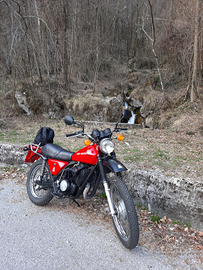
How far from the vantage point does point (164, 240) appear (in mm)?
2564

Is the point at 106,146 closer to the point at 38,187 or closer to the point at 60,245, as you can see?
the point at 60,245

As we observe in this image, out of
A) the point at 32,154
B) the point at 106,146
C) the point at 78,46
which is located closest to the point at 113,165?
the point at 106,146

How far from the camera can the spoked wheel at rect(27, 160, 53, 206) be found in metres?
3.18

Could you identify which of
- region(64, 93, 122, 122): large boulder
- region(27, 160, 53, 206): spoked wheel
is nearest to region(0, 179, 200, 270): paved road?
region(27, 160, 53, 206): spoked wheel

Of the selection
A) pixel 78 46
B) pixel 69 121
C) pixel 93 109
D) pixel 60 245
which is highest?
pixel 78 46

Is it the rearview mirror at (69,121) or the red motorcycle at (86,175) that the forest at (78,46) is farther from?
the rearview mirror at (69,121)

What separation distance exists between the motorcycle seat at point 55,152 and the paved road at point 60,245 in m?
0.83

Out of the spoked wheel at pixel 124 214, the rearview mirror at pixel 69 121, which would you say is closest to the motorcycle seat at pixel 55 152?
the rearview mirror at pixel 69 121

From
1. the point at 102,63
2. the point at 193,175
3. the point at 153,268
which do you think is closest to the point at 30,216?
the point at 153,268

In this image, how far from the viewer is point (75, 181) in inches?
112

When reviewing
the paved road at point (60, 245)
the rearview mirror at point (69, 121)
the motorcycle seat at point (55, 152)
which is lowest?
the paved road at point (60, 245)

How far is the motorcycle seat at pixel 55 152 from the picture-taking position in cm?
304

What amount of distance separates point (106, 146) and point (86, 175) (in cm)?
57

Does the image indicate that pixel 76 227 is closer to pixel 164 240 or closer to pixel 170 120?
pixel 164 240
